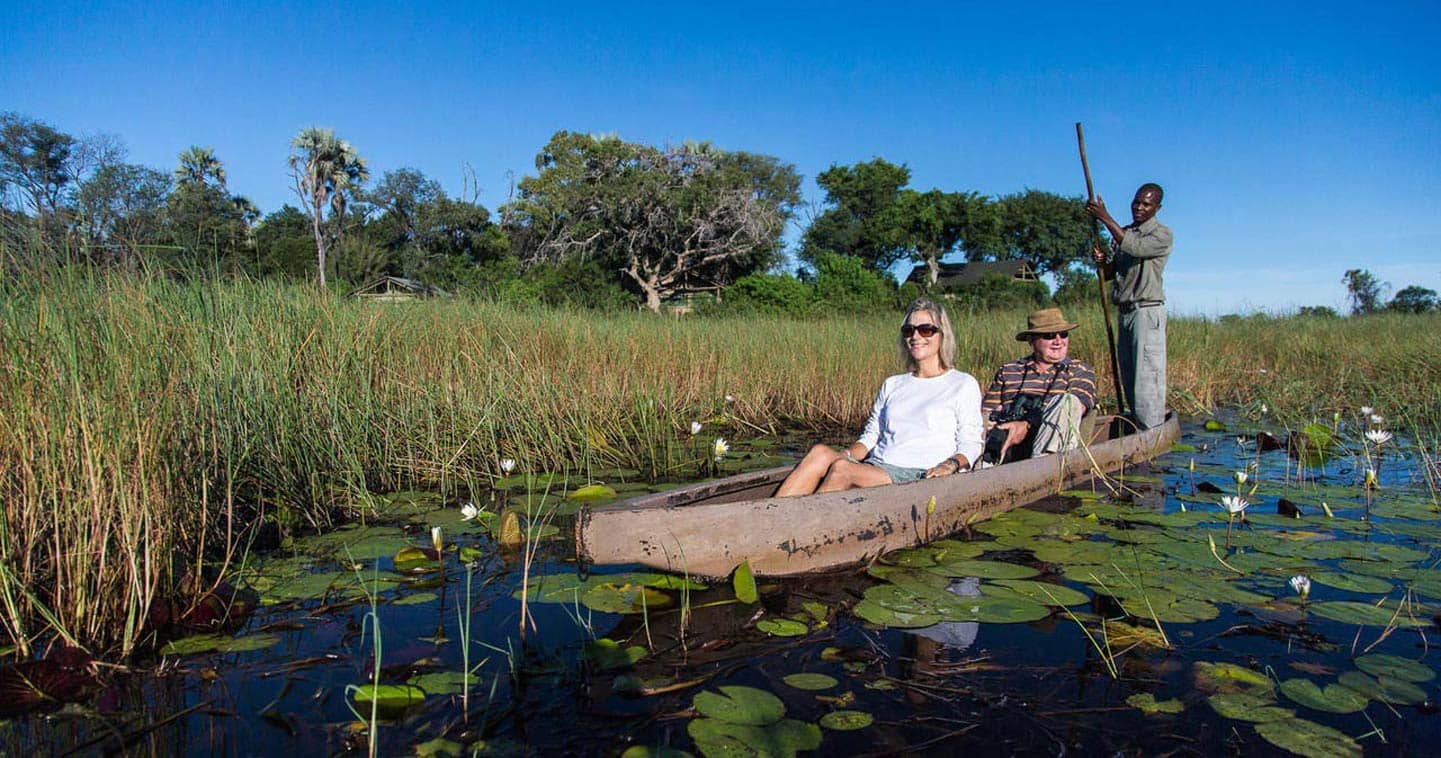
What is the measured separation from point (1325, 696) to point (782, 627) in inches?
64.4

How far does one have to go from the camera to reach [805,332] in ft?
33.4

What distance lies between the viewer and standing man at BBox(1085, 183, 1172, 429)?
590cm

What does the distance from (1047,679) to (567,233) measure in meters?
28.2

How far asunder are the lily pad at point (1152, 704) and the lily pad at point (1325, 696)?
342 millimetres

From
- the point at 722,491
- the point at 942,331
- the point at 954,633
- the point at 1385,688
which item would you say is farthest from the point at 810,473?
the point at 1385,688

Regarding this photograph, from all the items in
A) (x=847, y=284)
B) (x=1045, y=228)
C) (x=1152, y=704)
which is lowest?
(x=1152, y=704)

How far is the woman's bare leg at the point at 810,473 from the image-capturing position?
12.5ft

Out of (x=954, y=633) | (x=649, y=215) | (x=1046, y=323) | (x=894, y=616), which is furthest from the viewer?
(x=649, y=215)

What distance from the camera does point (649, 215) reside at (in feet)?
93.8

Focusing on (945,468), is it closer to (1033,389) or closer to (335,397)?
(1033,389)

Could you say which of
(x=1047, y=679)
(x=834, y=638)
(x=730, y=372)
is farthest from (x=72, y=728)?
(x=730, y=372)

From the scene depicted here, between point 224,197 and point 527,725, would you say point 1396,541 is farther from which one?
point 224,197

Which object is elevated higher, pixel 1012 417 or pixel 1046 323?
pixel 1046 323

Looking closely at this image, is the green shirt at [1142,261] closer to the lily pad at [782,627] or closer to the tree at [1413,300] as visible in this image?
the lily pad at [782,627]
